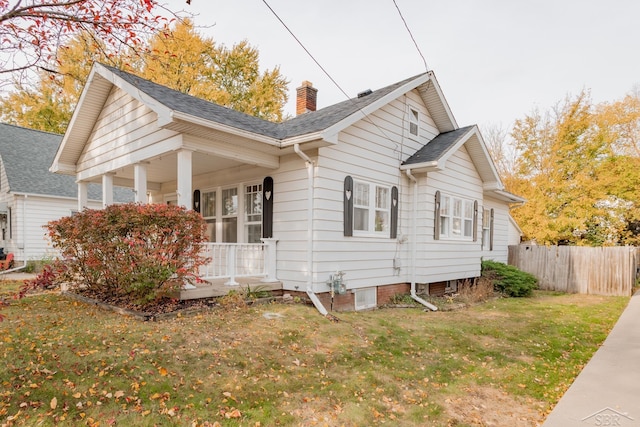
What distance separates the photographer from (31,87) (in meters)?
5.20

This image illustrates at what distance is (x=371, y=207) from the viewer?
9172 mm

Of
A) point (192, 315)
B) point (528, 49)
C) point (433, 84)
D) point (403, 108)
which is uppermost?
point (528, 49)

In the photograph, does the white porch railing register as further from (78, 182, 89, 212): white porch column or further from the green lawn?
(78, 182, 89, 212): white porch column

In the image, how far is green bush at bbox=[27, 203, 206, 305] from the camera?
19.9 ft

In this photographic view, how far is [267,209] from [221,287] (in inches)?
89.6

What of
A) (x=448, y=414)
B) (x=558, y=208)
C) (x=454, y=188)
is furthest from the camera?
(x=558, y=208)

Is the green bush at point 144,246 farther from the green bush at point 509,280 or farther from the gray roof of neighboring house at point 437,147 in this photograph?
the green bush at point 509,280

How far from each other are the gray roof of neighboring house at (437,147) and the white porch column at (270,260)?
14.2 ft

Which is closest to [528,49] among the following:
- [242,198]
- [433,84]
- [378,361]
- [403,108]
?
[433,84]

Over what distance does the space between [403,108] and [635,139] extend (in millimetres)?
19312

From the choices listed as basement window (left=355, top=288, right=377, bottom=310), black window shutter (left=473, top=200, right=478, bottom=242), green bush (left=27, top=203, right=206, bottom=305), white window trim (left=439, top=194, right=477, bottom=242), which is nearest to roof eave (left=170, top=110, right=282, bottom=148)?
green bush (left=27, top=203, right=206, bottom=305)

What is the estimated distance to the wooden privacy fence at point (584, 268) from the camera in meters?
12.8

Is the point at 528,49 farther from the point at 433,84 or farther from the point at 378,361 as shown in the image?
the point at 378,361

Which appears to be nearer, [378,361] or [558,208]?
[378,361]
